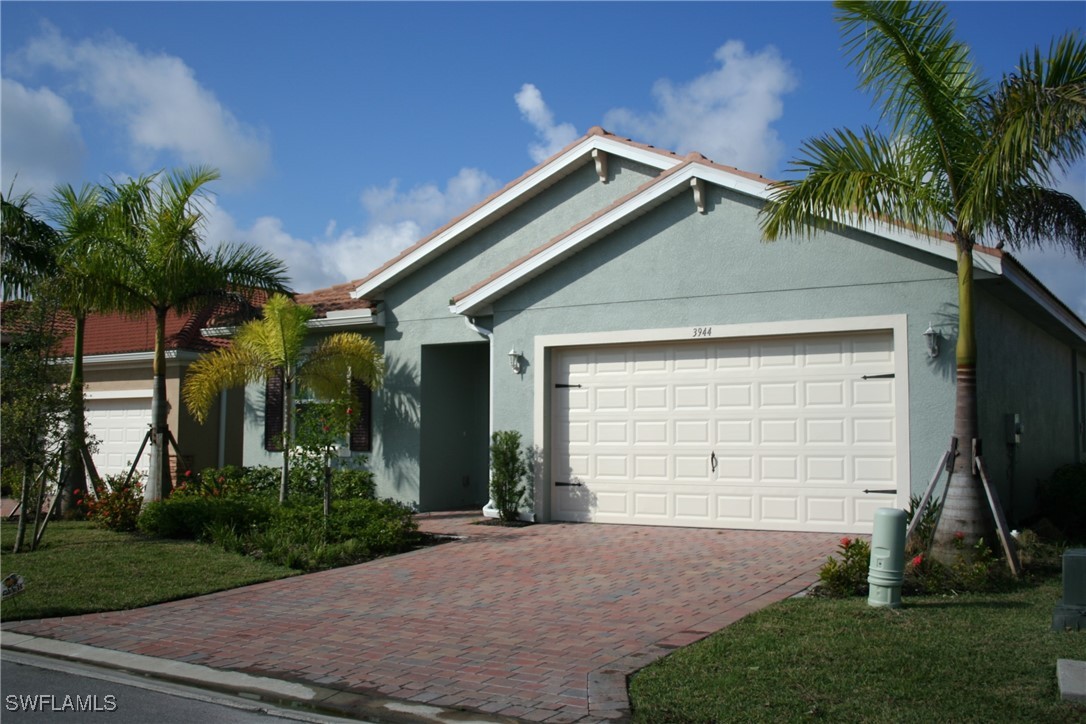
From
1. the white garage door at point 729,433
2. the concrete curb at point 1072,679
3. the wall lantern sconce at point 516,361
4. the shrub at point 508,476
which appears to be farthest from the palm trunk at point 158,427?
the concrete curb at point 1072,679

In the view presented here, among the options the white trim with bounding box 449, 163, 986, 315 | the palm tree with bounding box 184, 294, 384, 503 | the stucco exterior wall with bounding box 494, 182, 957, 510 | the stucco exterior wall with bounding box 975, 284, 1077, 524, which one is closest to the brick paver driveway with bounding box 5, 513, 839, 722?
the stucco exterior wall with bounding box 494, 182, 957, 510

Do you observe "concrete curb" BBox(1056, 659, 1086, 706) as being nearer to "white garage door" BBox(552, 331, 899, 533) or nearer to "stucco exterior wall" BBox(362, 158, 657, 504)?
"white garage door" BBox(552, 331, 899, 533)

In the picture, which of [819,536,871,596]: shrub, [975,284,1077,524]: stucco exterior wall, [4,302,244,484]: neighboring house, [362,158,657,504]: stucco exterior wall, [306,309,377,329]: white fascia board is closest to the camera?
Result: [819,536,871,596]: shrub

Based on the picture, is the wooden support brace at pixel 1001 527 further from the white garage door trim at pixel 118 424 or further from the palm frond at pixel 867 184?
the white garage door trim at pixel 118 424

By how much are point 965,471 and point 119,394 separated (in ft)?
54.4

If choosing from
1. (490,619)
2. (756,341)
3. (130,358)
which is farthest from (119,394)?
(490,619)

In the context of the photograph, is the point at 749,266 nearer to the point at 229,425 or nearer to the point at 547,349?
the point at 547,349

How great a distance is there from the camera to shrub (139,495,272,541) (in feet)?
42.7

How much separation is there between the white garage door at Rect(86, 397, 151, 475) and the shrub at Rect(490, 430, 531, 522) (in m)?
8.93

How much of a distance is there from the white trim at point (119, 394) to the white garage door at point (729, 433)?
958 cm

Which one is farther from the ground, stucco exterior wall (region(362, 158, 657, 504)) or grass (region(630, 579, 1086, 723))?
stucco exterior wall (region(362, 158, 657, 504))

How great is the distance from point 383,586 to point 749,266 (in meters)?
6.40

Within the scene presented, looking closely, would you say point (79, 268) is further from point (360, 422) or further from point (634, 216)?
point (634, 216)

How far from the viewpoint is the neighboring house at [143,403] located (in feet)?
62.5
